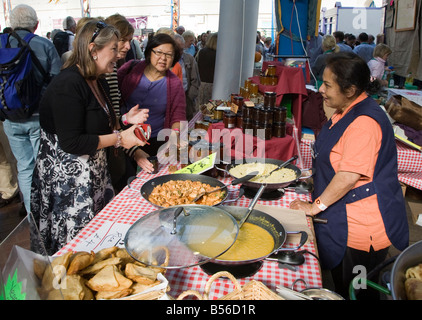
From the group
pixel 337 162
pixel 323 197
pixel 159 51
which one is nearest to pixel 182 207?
pixel 323 197

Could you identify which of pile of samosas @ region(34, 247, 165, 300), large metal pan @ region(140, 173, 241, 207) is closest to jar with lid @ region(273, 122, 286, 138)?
large metal pan @ region(140, 173, 241, 207)

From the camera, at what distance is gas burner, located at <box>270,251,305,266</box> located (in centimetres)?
123

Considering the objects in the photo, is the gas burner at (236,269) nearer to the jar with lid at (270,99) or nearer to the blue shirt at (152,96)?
the jar with lid at (270,99)

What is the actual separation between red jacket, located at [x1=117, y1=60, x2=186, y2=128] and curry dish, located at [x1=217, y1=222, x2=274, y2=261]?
65.3 inches

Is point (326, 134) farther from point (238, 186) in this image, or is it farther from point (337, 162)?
point (238, 186)

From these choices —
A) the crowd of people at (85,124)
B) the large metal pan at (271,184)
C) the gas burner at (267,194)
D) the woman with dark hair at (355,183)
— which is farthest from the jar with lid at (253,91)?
the gas burner at (267,194)

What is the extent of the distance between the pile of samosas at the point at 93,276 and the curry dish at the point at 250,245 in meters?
0.28

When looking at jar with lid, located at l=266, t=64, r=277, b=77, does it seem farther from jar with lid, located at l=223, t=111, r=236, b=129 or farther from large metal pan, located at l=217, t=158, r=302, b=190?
large metal pan, located at l=217, t=158, r=302, b=190

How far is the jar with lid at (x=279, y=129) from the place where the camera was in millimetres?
2480

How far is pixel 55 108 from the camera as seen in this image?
1.76 m

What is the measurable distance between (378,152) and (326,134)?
0.35 meters

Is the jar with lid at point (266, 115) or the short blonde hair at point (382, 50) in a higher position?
the short blonde hair at point (382, 50)

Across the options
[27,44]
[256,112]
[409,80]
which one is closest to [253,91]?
[256,112]

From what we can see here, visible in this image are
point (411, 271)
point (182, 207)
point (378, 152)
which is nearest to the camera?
point (411, 271)
